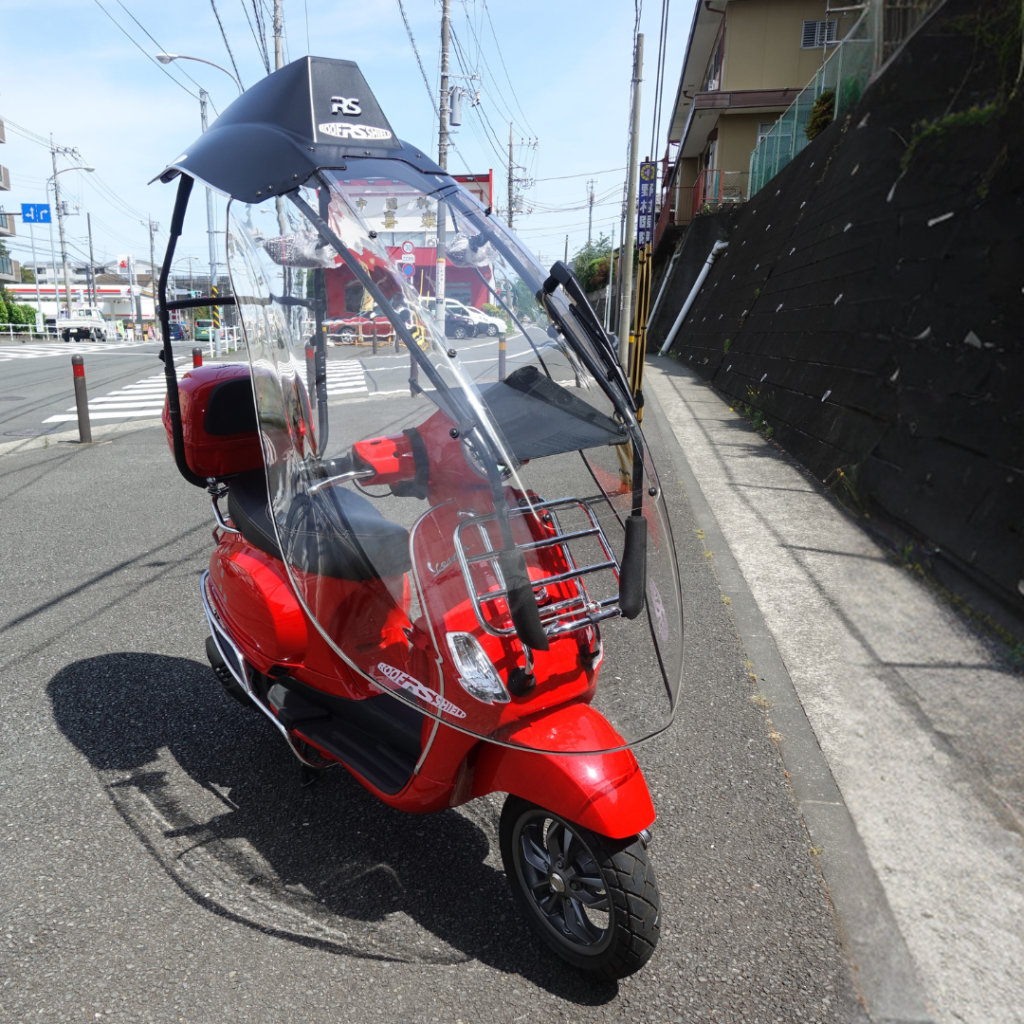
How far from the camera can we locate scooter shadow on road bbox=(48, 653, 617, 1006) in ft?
7.65

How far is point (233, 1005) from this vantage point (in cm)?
208

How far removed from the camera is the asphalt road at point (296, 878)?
7.02 ft

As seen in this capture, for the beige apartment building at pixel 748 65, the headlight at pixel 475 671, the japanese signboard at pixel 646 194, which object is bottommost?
the headlight at pixel 475 671

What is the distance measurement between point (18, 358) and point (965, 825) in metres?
28.0

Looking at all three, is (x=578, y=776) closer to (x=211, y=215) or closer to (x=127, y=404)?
(x=211, y=215)

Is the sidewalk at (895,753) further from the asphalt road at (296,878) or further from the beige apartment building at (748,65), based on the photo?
the beige apartment building at (748,65)

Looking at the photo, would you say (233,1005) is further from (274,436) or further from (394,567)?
(274,436)

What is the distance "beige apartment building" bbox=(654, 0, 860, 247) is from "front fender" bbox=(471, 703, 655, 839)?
24.4 m

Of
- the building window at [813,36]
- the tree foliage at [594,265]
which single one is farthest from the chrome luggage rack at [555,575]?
the tree foliage at [594,265]

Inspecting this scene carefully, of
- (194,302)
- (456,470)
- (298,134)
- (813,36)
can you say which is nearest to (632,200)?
(813,36)

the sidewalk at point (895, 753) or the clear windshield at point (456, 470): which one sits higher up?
the clear windshield at point (456, 470)

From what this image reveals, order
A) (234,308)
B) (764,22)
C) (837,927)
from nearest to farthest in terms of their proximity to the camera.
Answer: (837,927) → (234,308) → (764,22)

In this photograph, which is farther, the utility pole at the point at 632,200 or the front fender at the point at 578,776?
the utility pole at the point at 632,200

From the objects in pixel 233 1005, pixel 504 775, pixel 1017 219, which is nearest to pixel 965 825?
pixel 504 775
